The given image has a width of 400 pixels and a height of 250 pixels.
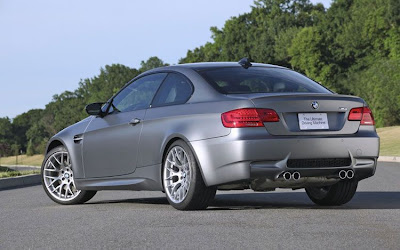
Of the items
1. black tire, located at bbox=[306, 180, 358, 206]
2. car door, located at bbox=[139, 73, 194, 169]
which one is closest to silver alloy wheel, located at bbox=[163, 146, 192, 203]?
car door, located at bbox=[139, 73, 194, 169]

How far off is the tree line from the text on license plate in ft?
211

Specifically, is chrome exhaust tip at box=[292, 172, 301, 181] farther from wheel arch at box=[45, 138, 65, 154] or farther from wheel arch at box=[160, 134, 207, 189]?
wheel arch at box=[45, 138, 65, 154]

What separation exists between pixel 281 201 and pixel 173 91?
2092 millimetres

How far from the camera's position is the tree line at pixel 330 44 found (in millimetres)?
76938

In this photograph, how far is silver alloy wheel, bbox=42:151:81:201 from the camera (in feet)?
35.7

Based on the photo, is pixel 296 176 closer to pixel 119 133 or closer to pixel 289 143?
pixel 289 143

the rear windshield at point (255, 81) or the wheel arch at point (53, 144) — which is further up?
the rear windshield at point (255, 81)

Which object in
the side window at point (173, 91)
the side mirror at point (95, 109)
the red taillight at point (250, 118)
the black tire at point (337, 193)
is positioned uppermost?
the side window at point (173, 91)

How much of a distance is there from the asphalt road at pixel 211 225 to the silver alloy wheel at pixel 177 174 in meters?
0.21

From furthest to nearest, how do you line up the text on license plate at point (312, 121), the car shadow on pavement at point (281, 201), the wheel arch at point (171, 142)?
1. the car shadow on pavement at point (281, 201)
2. the wheel arch at point (171, 142)
3. the text on license plate at point (312, 121)

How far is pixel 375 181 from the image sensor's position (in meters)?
15.5

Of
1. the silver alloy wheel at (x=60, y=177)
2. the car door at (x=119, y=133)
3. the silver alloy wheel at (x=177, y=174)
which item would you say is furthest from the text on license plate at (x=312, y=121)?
the silver alloy wheel at (x=60, y=177)

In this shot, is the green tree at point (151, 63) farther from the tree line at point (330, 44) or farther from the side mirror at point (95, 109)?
the side mirror at point (95, 109)

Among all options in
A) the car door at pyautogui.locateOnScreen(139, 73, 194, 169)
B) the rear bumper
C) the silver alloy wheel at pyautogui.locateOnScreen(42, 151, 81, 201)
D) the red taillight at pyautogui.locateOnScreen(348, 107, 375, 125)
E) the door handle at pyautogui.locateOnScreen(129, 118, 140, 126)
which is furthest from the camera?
the silver alloy wheel at pyautogui.locateOnScreen(42, 151, 81, 201)
